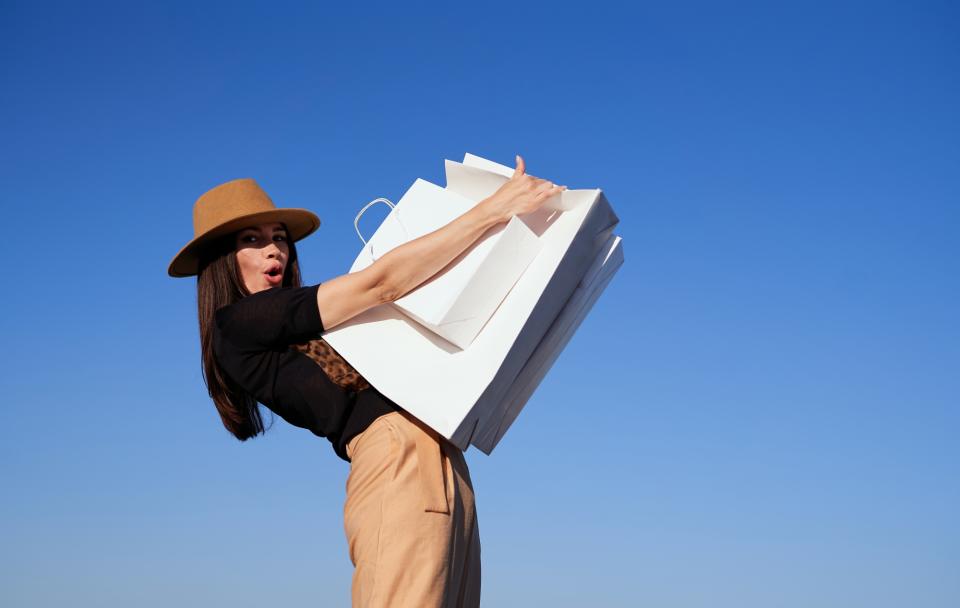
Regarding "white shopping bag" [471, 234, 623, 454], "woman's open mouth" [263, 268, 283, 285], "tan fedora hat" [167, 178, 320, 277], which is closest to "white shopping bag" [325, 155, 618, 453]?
"white shopping bag" [471, 234, 623, 454]

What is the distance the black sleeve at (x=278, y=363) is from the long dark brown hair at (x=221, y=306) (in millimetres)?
238

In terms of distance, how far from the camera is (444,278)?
9.53 feet

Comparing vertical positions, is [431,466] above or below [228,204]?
below

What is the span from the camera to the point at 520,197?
2.92 m

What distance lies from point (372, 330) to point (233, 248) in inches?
29.9

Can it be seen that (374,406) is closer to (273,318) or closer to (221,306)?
(273,318)

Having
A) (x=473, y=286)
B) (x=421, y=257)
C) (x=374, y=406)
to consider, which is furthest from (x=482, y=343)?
(x=374, y=406)

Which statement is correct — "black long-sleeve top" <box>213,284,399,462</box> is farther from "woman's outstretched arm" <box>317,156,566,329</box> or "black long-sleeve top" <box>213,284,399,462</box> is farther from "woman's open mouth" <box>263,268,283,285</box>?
"woman's open mouth" <box>263,268,283,285</box>

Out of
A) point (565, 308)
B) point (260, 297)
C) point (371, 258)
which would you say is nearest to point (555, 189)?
point (565, 308)

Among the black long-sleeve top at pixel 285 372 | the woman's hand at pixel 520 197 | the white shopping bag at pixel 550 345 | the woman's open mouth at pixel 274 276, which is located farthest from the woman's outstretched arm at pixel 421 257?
the woman's open mouth at pixel 274 276

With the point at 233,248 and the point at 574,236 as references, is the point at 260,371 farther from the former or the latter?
Result: the point at 574,236

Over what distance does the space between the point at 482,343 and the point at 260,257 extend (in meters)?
0.96

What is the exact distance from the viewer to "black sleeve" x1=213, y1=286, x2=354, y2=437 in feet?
9.81

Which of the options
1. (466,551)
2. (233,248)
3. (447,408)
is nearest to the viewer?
(447,408)
